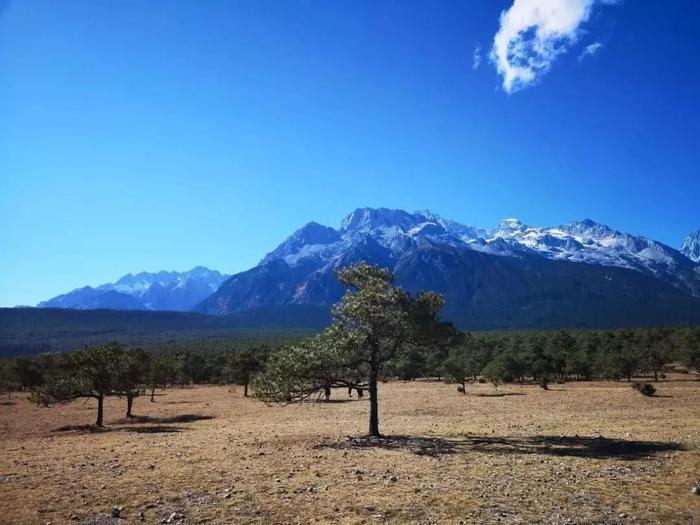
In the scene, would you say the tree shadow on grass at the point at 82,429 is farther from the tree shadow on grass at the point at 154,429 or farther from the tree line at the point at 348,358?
the tree shadow on grass at the point at 154,429

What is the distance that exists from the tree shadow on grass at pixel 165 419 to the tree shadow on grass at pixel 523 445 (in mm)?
25907

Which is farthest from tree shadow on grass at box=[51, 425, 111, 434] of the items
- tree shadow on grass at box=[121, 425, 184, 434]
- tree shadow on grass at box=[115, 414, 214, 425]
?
tree shadow on grass at box=[115, 414, 214, 425]

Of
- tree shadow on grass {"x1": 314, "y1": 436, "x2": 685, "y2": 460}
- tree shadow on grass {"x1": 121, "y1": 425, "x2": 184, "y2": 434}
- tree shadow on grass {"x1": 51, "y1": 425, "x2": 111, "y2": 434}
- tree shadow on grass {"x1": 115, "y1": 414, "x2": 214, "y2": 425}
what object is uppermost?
tree shadow on grass {"x1": 314, "y1": 436, "x2": 685, "y2": 460}

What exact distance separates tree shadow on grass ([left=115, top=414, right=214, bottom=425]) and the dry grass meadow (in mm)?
9236

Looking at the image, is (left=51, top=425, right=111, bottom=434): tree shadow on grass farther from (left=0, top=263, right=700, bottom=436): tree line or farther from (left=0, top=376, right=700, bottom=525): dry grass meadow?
(left=0, top=376, right=700, bottom=525): dry grass meadow

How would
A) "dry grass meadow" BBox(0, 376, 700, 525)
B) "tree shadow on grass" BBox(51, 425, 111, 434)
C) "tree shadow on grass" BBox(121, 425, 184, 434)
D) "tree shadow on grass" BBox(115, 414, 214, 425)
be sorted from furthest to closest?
"tree shadow on grass" BBox(115, 414, 214, 425) < "tree shadow on grass" BBox(51, 425, 111, 434) < "tree shadow on grass" BBox(121, 425, 184, 434) < "dry grass meadow" BBox(0, 376, 700, 525)

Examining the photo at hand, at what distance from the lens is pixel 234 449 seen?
25797mm

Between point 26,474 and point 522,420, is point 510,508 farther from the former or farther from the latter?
point 522,420

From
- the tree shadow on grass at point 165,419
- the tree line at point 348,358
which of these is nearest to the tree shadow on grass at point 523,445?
the tree line at point 348,358

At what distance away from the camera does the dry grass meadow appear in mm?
14156

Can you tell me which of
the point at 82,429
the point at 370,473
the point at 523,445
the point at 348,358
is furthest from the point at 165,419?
the point at 523,445

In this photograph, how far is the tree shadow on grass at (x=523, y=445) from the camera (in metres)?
22.2

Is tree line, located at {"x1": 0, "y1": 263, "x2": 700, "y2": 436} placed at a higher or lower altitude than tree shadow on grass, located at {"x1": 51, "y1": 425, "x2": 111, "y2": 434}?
higher

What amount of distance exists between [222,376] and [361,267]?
10943 centimetres
